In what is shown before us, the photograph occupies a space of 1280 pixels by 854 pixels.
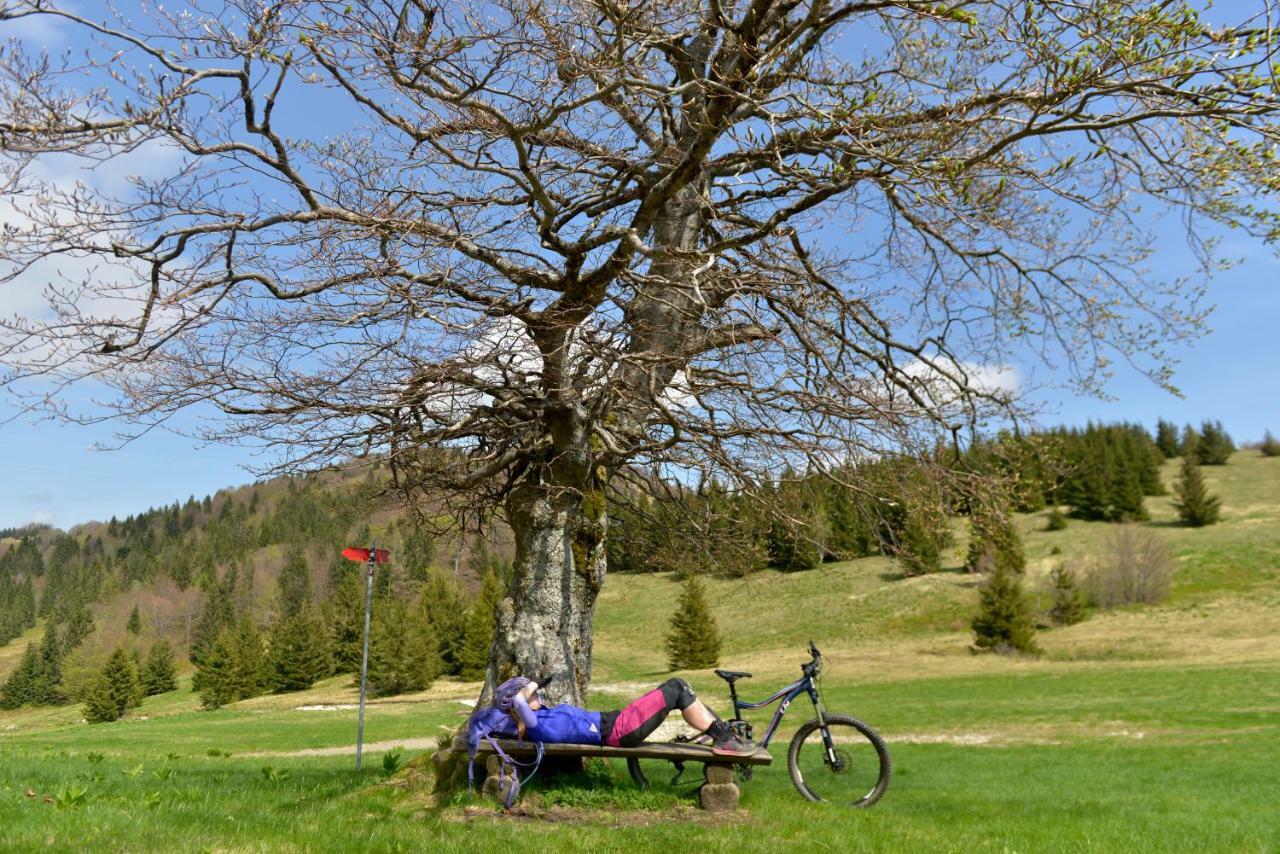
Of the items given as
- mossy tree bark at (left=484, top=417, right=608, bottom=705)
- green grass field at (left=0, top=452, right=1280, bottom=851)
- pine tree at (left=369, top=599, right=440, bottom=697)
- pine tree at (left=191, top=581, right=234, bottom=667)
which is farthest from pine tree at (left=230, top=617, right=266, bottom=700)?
mossy tree bark at (left=484, top=417, right=608, bottom=705)

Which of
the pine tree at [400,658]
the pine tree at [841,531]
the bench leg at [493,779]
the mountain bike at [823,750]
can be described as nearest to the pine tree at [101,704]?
the pine tree at [400,658]

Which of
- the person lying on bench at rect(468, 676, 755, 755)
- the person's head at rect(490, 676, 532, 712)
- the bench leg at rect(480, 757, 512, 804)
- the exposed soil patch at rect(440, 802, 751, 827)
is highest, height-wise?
the person's head at rect(490, 676, 532, 712)

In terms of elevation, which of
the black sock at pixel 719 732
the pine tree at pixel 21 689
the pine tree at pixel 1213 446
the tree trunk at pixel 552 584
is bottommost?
the pine tree at pixel 21 689

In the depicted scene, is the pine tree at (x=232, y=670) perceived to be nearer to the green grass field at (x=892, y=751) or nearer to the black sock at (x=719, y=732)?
the green grass field at (x=892, y=751)

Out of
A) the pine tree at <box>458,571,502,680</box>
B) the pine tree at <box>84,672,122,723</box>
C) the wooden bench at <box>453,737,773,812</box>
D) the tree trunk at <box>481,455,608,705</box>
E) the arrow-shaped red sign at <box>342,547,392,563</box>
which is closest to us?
the wooden bench at <box>453,737,773,812</box>

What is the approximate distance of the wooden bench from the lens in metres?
6.02

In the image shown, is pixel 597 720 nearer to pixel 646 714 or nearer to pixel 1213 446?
pixel 646 714

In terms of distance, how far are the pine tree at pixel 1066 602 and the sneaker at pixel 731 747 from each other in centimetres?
4472

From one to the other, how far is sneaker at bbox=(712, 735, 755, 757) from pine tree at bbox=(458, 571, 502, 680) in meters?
39.9

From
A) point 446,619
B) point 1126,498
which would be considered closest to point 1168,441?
point 1126,498

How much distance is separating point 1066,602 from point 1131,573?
5.85m

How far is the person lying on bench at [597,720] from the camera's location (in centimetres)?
607

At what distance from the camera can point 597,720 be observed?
6.25 metres

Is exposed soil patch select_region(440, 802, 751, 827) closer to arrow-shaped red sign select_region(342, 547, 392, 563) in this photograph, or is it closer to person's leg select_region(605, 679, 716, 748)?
person's leg select_region(605, 679, 716, 748)
